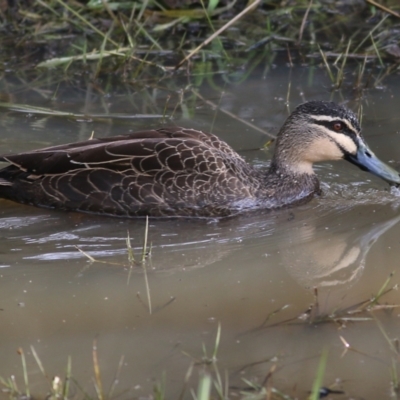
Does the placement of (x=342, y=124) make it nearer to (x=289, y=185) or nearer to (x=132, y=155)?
(x=289, y=185)

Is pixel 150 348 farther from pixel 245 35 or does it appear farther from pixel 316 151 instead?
pixel 245 35

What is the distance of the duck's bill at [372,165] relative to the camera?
6.74 m

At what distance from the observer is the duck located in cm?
658

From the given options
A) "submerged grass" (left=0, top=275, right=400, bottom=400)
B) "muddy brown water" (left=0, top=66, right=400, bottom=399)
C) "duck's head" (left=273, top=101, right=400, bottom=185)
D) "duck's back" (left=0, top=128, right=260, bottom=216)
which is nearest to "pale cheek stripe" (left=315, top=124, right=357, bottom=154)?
"duck's head" (left=273, top=101, right=400, bottom=185)

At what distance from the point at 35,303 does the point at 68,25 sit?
6172mm

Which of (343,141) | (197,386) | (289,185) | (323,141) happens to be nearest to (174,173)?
(289,185)

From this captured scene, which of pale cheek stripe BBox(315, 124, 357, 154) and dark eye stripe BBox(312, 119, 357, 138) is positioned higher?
dark eye stripe BBox(312, 119, 357, 138)

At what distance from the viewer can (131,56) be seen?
9172 millimetres

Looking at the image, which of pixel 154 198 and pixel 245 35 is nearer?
pixel 154 198

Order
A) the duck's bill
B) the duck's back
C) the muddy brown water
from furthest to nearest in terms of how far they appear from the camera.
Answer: the duck's bill < the duck's back < the muddy brown water

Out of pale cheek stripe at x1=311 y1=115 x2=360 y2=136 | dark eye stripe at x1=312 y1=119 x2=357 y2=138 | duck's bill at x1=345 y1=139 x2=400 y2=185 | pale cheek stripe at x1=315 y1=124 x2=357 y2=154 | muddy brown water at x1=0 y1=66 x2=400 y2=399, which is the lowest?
muddy brown water at x1=0 y1=66 x2=400 y2=399

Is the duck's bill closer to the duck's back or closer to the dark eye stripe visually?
the dark eye stripe

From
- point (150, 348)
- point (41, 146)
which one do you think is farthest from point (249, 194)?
point (150, 348)

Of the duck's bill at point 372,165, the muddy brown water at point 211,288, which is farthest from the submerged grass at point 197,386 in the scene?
the duck's bill at point 372,165
